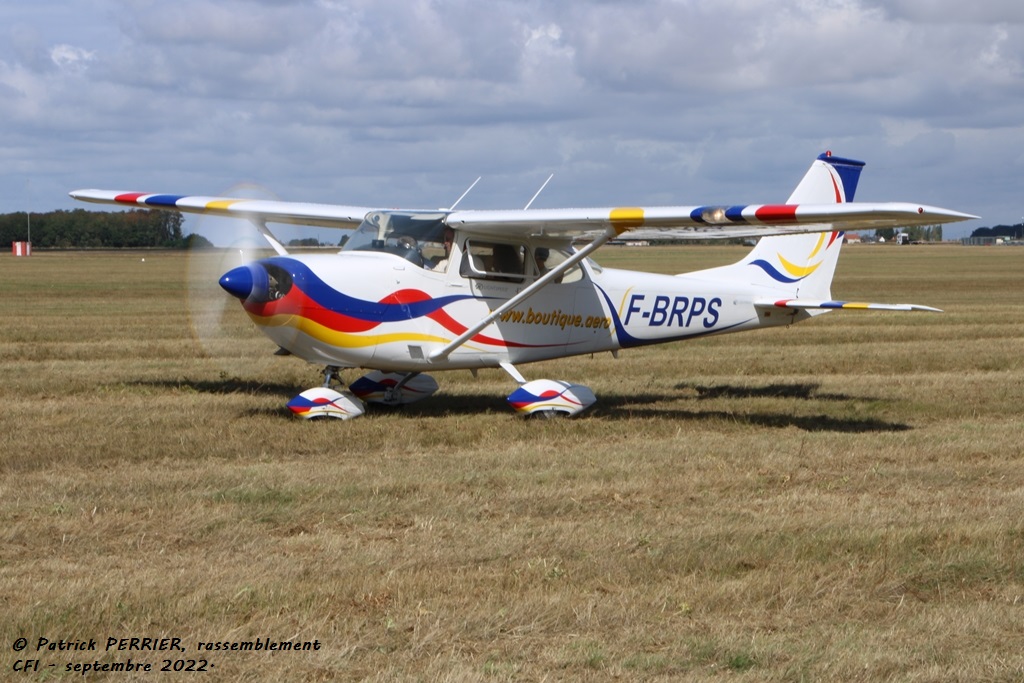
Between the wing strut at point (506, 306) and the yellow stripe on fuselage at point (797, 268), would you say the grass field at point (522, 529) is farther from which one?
the yellow stripe on fuselage at point (797, 268)

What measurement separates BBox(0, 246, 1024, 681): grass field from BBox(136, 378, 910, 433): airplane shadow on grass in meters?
0.07

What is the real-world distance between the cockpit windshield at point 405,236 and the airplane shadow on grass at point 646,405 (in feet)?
5.53

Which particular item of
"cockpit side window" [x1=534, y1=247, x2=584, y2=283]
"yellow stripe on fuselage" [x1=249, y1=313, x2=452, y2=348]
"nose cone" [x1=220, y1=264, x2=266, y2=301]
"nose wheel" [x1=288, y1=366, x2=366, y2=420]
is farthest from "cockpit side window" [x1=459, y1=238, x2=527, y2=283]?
"nose cone" [x1=220, y1=264, x2=266, y2=301]

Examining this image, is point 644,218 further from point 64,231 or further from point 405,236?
point 64,231

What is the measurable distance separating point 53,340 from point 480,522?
47.6ft

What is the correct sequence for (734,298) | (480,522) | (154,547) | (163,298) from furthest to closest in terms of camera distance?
(163,298) → (734,298) → (480,522) → (154,547)

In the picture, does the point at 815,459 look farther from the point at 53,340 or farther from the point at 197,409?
the point at 53,340

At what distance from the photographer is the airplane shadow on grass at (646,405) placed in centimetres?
1206

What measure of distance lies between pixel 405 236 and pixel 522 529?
17.7 ft

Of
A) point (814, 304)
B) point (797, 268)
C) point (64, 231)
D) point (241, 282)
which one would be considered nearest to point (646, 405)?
point (814, 304)

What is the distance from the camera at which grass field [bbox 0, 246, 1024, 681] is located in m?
5.34

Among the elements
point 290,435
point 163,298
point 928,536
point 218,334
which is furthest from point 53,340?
point 928,536

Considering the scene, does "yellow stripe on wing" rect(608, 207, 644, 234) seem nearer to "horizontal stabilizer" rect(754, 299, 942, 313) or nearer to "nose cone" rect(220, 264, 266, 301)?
"horizontal stabilizer" rect(754, 299, 942, 313)

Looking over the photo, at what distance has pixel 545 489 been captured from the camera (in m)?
8.62
